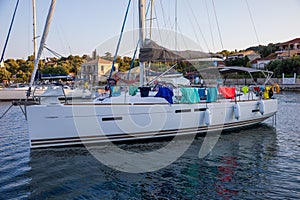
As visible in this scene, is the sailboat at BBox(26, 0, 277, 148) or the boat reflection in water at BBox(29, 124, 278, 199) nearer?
the boat reflection in water at BBox(29, 124, 278, 199)

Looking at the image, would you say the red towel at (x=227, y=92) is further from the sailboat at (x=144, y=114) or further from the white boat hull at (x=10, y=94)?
the white boat hull at (x=10, y=94)

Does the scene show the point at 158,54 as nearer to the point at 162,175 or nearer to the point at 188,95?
the point at 188,95

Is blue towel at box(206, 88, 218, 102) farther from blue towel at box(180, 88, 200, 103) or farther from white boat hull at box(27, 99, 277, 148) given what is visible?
blue towel at box(180, 88, 200, 103)

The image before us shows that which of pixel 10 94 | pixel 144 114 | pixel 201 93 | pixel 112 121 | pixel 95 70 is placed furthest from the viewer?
pixel 95 70

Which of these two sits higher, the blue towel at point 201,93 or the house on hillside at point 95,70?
the house on hillside at point 95,70

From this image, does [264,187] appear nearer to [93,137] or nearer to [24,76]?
[93,137]

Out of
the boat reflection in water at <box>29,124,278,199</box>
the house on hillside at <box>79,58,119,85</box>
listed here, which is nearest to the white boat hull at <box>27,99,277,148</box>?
the boat reflection in water at <box>29,124,278,199</box>

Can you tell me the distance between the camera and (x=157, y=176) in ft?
19.9

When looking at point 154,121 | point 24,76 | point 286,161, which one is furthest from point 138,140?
point 24,76

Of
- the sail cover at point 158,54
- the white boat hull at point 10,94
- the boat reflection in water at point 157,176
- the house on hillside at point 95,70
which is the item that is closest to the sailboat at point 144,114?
the sail cover at point 158,54

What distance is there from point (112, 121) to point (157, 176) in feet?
8.17

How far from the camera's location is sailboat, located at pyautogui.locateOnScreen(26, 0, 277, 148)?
753cm

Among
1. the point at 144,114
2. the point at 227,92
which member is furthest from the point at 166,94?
the point at 227,92

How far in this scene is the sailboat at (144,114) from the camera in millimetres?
7530
